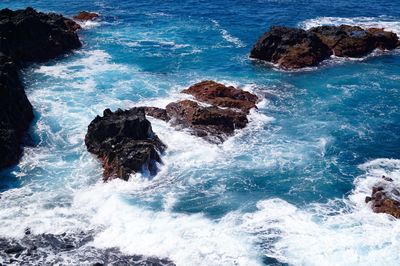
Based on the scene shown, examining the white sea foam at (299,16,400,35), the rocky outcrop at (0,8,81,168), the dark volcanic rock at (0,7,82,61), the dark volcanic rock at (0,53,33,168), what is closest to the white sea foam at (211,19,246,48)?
the white sea foam at (299,16,400,35)

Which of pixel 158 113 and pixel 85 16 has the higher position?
pixel 85 16

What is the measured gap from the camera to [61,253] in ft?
85.4

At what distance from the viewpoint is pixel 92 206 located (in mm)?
30047

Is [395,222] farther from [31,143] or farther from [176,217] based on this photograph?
[31,143]

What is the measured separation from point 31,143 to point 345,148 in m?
26.3

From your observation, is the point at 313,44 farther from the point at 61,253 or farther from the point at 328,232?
the point at 61,253

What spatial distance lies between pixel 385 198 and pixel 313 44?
2879cm

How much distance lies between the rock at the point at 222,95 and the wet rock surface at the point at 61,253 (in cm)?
1998

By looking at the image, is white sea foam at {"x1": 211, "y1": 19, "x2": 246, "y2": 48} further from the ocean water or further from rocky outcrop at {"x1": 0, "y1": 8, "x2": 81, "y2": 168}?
rocky outcrop at {"x1": 0, "y1": 8, "x2": 81, "y2": 168}

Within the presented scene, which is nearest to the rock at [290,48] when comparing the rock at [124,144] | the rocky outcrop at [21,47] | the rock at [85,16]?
the rock at [124,144]

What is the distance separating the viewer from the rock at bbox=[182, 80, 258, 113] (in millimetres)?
42375

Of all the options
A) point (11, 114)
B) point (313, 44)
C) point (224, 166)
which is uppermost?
point (313, 44)

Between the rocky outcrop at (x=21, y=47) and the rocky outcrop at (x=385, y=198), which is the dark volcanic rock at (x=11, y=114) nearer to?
the rocky outcrop at (x=21, y=47)

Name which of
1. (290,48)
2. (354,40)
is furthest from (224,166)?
(354,40)
